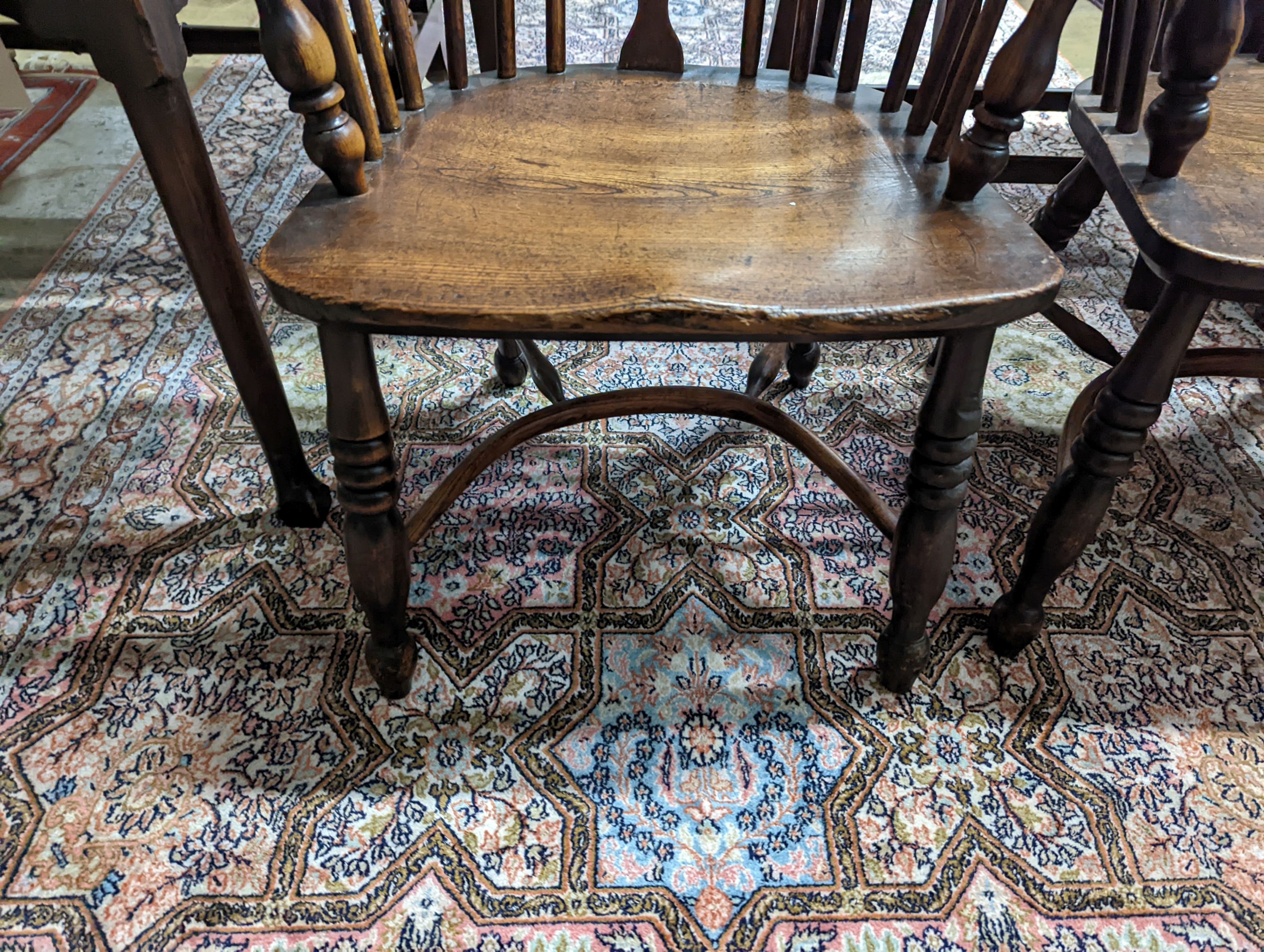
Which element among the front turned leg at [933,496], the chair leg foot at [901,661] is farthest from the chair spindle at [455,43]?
the chair leg foot at [901,661]

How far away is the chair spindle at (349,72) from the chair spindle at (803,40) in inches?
21.5

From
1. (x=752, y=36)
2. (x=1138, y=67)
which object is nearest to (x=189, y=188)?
(x=752, y=36)

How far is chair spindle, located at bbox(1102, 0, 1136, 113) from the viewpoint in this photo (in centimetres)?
96

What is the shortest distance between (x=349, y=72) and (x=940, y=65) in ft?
2.04

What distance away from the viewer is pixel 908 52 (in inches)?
36.5

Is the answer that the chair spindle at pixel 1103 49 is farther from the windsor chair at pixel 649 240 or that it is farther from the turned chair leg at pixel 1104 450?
the turned chair leg at pixel 1104 450

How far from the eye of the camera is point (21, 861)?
0.90 meters

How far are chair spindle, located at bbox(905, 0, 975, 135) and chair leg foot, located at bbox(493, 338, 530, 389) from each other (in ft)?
2.60

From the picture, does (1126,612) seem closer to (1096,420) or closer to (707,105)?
(1096,420)

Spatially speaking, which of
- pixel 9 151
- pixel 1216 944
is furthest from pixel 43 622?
pixel 9 151

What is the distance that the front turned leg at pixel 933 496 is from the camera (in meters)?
0.79

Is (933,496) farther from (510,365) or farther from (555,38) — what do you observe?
(510,365)

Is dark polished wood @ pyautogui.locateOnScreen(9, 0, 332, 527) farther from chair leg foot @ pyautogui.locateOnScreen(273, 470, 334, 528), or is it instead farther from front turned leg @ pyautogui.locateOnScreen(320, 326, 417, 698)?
front turned leg @ pyautogui.locateOnScreen(320, 326, 417, 698)

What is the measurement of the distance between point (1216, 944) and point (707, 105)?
109cm
